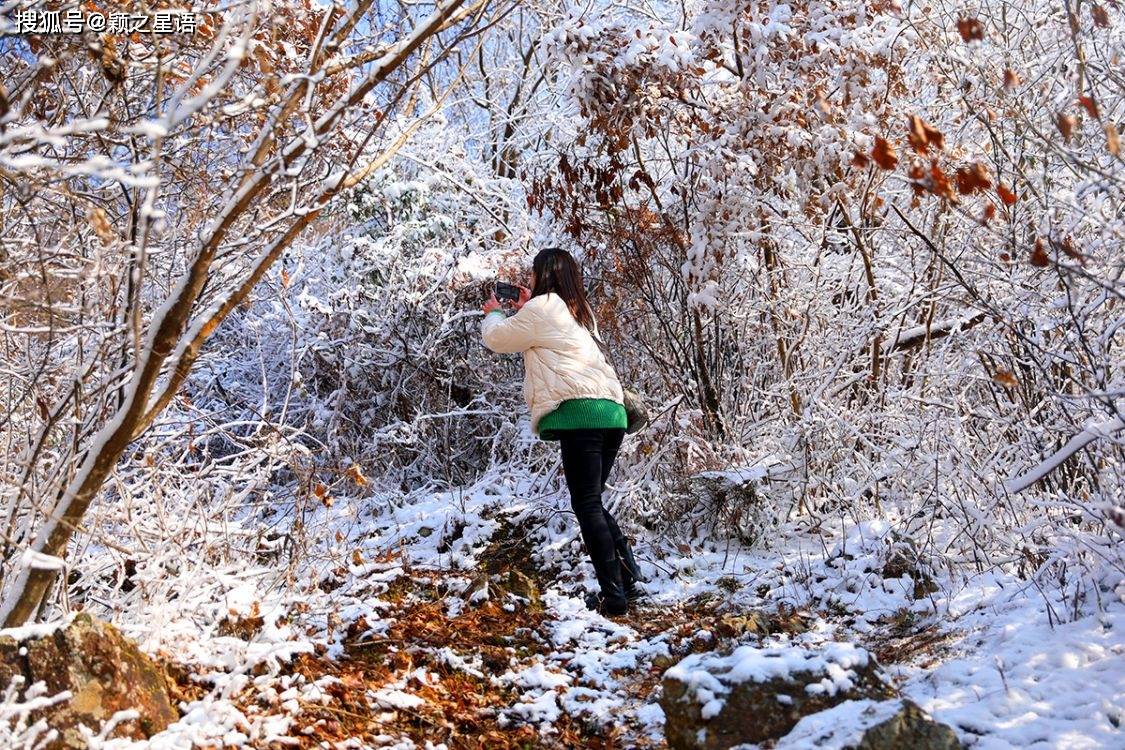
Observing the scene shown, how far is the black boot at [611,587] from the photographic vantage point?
4.52 metres

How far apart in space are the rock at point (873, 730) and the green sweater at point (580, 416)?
1967 mm

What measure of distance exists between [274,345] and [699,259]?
4064 millimetres

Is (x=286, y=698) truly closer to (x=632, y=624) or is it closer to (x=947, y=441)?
(x=632, y=624)

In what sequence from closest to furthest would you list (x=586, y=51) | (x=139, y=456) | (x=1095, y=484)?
(x=1095, y=484) < (x=586, y=51) < (x=139, y=456)

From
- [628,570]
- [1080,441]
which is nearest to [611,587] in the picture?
[628,570]

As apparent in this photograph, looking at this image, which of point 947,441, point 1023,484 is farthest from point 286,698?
point 947,441

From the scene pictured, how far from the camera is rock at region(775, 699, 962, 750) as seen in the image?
2.55 metres

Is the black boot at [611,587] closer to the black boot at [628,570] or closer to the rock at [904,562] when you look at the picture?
the black boot at [628,570]

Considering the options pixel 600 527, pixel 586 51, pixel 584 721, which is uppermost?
pixel 586 51

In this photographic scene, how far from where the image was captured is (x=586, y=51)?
536cm

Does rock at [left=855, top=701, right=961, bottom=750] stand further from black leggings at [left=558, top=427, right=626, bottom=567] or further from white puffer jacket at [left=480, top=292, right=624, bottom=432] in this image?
white puffer jacket at [left=480, top=292, right=624, bottom=432]

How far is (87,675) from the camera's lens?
2.90m

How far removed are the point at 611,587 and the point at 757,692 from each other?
1696 mm

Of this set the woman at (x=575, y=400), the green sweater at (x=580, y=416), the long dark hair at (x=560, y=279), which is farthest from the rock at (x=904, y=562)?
the long dark hair at (x=560, y=279)
